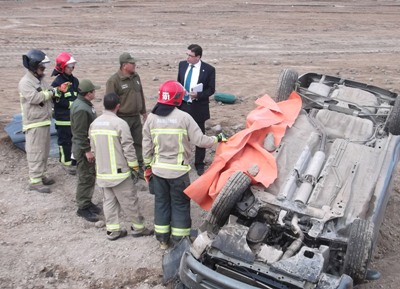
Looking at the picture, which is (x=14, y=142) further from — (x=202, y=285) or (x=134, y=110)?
(x=202, y=285)

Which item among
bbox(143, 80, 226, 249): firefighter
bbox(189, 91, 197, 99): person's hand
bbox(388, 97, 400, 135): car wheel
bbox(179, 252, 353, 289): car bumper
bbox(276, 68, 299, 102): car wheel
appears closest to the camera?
bbox(179, 252, 353, 289): car bumper

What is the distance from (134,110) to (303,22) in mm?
16805

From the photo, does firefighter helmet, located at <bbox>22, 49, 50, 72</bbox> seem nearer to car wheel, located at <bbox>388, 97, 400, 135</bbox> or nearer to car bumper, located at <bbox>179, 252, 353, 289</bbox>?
car bumper, located at <bbox>179, 252, 353, 289</bbox>

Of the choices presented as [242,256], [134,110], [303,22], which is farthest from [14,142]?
[303,22]

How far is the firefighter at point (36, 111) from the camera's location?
7109 mm

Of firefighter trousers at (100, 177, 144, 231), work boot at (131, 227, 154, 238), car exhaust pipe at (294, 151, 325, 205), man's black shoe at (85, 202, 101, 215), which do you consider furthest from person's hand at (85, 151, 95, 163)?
car exhaust pipe at (294, 151, 325, 205)

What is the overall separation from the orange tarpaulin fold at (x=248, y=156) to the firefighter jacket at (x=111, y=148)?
34.5 inches

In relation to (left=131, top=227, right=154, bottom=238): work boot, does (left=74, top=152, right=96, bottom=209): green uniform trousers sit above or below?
above

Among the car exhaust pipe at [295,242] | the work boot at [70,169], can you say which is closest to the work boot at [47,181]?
the work boot at [70,169]

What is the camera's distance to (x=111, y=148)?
20.0 feet

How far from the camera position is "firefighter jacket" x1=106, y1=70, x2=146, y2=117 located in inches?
293

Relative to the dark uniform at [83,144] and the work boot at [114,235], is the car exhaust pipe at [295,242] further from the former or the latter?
the dark uniform at [83,144]

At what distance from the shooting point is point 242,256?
4.68 meters

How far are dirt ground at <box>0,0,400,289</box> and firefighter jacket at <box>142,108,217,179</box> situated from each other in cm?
102
